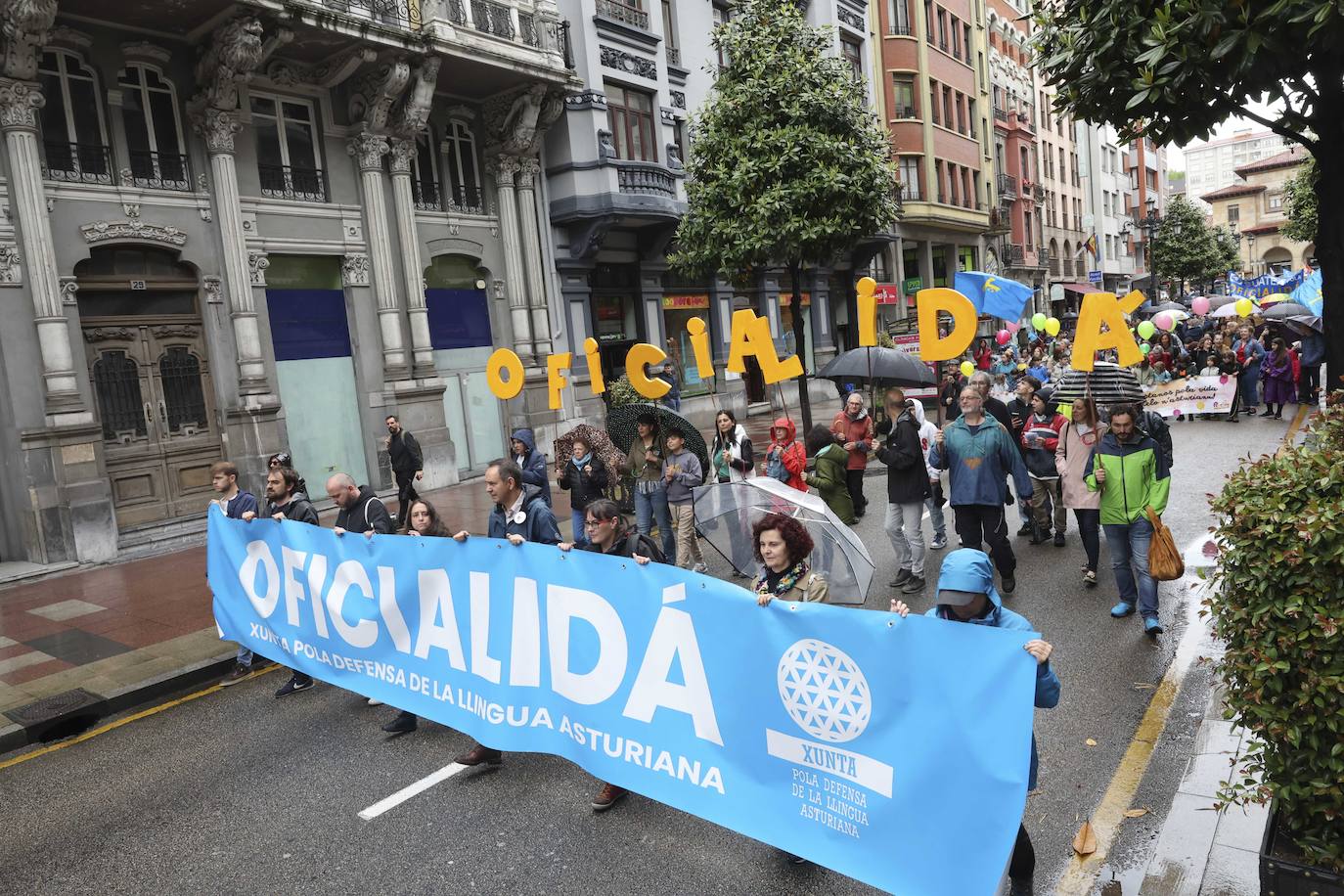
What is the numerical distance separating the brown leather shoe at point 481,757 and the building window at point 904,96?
34.2 metres

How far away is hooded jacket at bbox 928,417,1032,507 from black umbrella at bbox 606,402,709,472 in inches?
113

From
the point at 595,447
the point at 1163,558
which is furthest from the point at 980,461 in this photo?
the point at 595,447

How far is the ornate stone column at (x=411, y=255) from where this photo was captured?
17344 millimetres

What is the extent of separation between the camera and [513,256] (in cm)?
1983

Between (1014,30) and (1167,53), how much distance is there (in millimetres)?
51523

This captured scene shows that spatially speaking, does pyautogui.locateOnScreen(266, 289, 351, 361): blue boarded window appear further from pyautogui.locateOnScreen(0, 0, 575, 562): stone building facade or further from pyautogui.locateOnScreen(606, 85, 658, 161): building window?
pyautogui.locateOnScreen(606, 85, 658, 161): building window

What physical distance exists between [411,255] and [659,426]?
9.63m

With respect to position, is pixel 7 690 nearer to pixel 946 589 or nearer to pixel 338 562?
pixel 338 562

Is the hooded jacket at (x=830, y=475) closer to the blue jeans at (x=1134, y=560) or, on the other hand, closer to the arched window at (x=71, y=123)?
the blue jeans at (x=1134, y=560)

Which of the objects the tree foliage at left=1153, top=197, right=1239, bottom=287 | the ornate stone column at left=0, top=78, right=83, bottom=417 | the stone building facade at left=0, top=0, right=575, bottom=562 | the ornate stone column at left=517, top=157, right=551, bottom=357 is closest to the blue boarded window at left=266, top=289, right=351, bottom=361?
the stone building facade at left=0, top=0, right=575, bottom=562

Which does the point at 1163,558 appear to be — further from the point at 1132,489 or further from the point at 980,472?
the point at 980,472

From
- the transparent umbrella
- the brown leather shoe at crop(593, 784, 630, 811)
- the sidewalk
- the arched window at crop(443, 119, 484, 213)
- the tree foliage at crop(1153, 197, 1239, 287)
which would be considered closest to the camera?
the brown leather shoe at crop(593, 784, 630, 811)

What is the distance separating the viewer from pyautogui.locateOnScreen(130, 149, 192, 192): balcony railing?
1393 centimetres

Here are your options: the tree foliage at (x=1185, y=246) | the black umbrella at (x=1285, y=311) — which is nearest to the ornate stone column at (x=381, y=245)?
the black umbrella at (x=1285, y=311)
